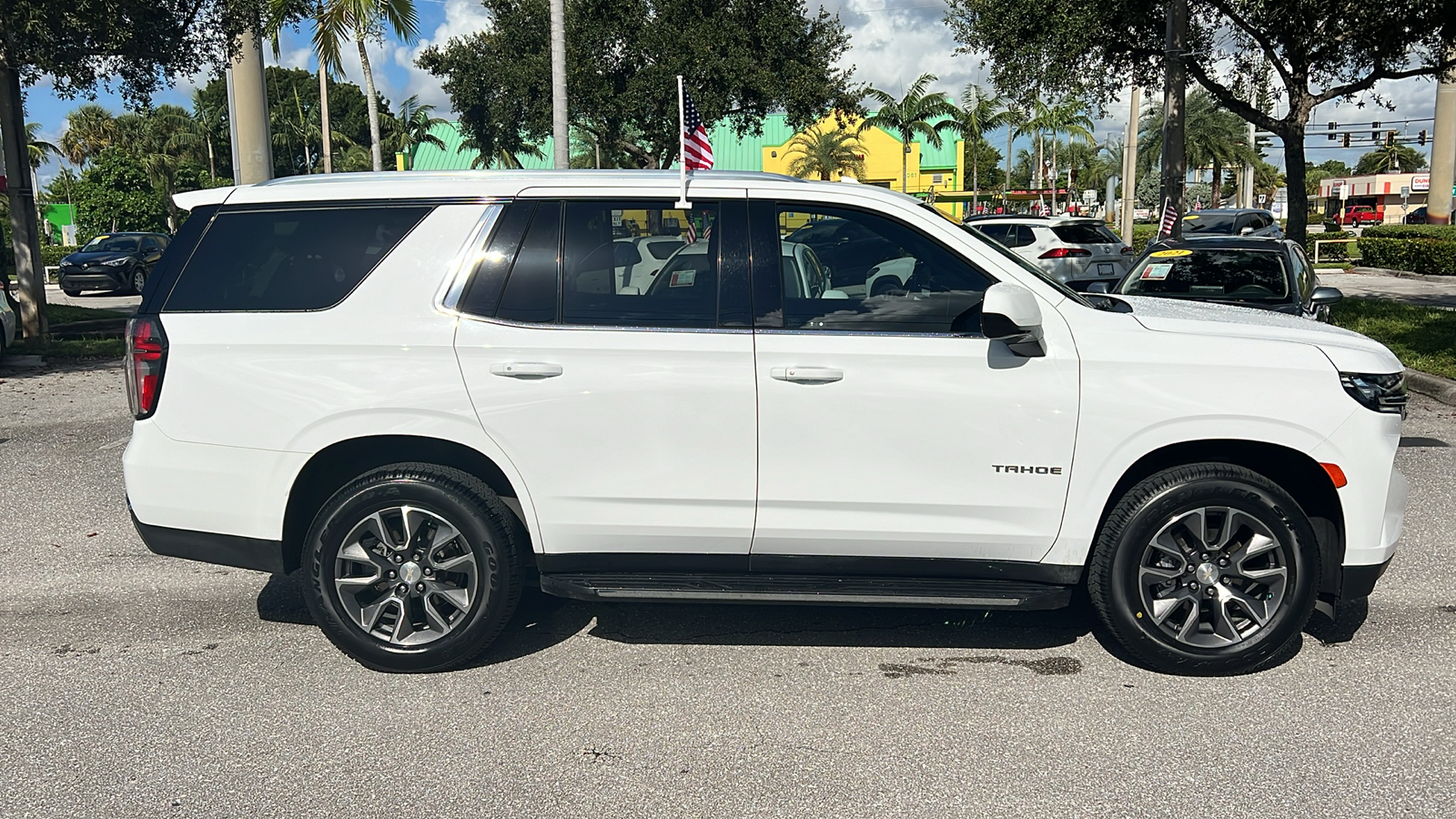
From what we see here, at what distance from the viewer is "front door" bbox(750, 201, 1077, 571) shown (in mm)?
4004

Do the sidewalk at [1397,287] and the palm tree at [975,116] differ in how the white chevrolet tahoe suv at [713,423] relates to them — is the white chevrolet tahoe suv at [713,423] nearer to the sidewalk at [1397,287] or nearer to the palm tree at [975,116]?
the sidewalk at [1397,287]

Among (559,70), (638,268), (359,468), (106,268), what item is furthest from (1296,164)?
(106,268)

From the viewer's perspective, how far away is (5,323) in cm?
1317

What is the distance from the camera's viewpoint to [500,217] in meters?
4.28

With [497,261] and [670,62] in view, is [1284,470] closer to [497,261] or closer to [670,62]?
[497,261]

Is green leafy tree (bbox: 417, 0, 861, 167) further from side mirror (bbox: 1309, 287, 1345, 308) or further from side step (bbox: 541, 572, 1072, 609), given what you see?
side step (bbox: 541, 572, 1072, 609)

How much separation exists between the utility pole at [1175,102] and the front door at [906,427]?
12.2 meters

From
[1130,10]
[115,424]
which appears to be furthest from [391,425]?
[1130,10]

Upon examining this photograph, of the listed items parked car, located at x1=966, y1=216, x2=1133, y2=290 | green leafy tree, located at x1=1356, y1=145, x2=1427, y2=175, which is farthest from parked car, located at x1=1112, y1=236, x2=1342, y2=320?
green leafy tree, located at x1=1356, y1=145, x2=1427, y2=175

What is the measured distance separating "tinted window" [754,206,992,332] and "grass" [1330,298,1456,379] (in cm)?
924

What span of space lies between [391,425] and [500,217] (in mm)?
899

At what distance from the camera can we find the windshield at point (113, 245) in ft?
83.5

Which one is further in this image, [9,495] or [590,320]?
[9,495]

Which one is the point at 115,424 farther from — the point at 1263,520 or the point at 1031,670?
the point at 1263,520
